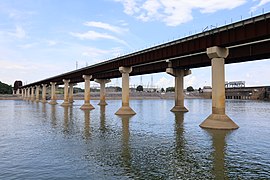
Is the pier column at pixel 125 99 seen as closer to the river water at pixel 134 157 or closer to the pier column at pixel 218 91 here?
the pier column at pixel 218 91

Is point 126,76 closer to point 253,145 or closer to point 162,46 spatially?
point 162,46

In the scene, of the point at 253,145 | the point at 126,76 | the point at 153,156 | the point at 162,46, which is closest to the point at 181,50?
the point at 162,46

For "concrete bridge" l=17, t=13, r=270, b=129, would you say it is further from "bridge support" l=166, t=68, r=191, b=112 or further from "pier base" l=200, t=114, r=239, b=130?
"bridge support" l=166, t=68, r=191, b=112

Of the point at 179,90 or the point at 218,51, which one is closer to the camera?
the point at 218,51

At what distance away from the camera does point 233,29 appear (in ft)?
115

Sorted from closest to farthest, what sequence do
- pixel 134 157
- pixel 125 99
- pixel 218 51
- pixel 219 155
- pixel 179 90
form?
pixel 134 157 → pixel 219 155 → pixel 218 51 → pixel 125 99 → pixel 179 90

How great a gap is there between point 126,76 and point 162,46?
1568cm

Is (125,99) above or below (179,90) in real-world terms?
below

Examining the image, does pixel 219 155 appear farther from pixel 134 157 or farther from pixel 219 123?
pixel 219 123

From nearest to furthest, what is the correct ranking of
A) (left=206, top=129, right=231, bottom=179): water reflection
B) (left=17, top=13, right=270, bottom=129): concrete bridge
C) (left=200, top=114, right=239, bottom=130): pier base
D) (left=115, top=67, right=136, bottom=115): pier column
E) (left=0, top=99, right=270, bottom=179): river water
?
(left=0, top=99, right=270, bottom=179): river water → (left=206, top=129, right=231, bottom=179): water reflection → (left=17, top=13, right=270, bottom=129): concrete bridge → (left=200, top=114, right=239, bottom=130): pier base → (left=115, top=67, right=136, bottom=115): pier column

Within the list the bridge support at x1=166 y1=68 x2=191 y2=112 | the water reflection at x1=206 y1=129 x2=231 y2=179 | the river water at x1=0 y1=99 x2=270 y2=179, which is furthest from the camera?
the bridge support at x1=166 y1=68 x2=191 y2=112

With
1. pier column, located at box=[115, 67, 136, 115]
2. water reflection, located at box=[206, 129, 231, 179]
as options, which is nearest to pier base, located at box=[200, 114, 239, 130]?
water reflection, located at box=[206, 129, 231, 179]

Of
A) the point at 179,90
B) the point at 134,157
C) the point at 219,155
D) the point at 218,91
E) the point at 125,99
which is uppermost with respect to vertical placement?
the point at 179,90

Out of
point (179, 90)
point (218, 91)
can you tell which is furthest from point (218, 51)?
point (179, 90)
